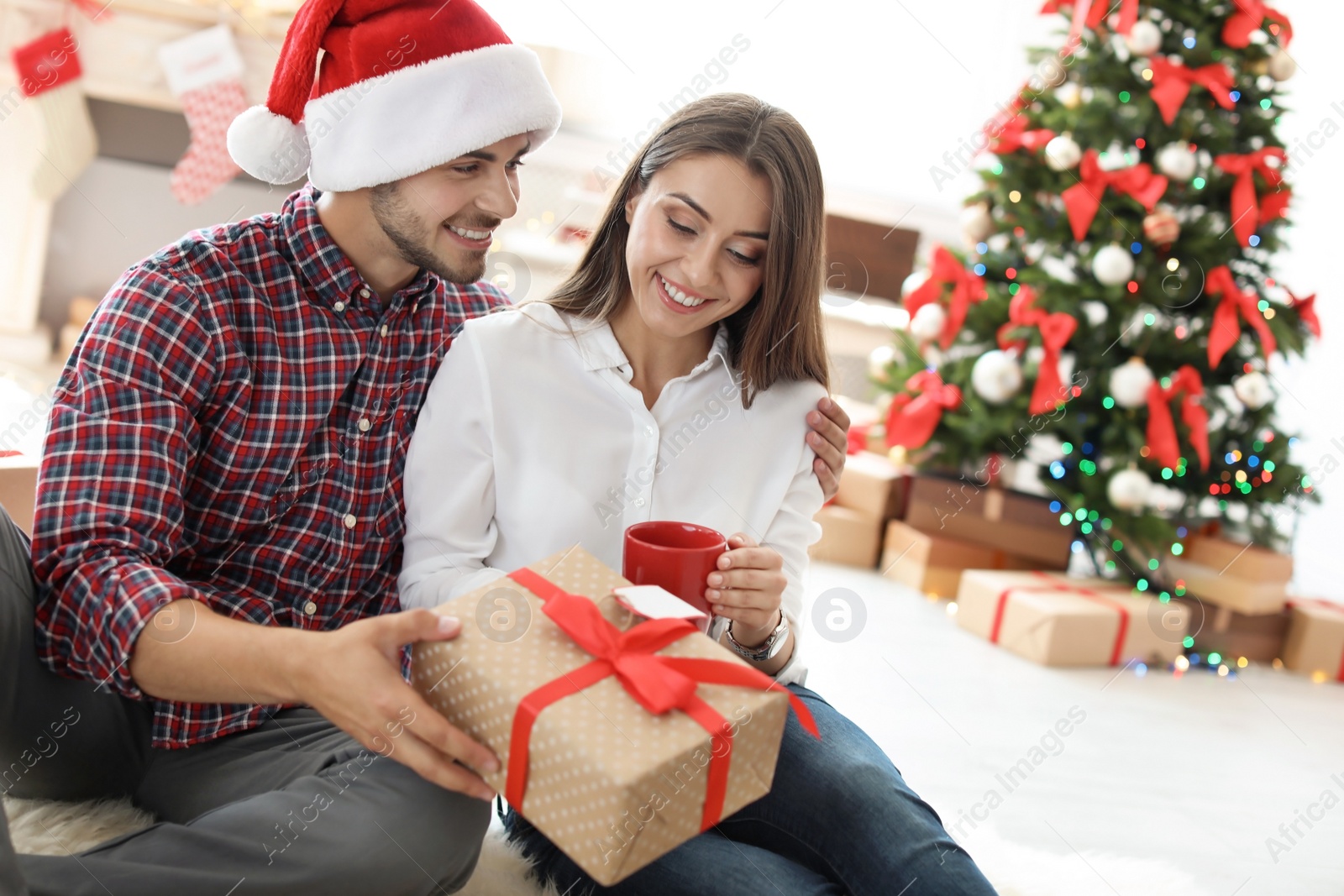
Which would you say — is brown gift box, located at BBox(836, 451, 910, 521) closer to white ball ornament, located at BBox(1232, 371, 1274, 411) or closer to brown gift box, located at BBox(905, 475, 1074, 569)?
brown gift box, located at BBox(905, 475, 1074, 569)

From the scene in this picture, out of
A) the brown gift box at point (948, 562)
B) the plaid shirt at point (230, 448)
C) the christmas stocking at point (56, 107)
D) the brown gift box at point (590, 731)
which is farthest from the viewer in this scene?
the christmas stocking at point (56, 107)

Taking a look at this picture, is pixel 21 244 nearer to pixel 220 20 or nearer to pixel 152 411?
pixel 220 20

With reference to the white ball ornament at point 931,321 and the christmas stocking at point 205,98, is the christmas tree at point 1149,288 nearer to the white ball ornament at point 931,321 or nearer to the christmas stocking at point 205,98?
the white ball ornament at point 931,321

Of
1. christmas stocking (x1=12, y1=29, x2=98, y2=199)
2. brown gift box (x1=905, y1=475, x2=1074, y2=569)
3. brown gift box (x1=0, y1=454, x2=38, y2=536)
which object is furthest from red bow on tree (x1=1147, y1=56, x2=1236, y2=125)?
christmas stocking (x1=12, y1=29, x2=98, y2=199)

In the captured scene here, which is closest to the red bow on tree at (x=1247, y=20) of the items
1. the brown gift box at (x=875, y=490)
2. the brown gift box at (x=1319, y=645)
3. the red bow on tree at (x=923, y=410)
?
the red bow on tree at (x=923, y=410)

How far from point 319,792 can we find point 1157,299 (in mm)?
2371

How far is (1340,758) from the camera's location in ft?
7.57

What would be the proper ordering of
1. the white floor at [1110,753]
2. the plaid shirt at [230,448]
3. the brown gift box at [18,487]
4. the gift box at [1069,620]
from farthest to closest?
the gift box at [1069,620] → the white floor at [1110,753] → the brown gift box at [18,487] → the plaid shirt at [230,448]

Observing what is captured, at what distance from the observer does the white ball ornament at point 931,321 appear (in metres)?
2.87

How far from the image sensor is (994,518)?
9.56 ft

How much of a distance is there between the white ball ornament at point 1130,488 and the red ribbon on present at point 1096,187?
2.05 feet

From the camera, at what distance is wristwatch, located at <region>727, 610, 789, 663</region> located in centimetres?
127

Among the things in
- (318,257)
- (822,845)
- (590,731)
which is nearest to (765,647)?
(822,845)

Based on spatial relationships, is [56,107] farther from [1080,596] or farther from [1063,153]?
[1080,596]
